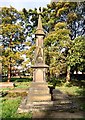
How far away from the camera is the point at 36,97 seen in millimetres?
11469

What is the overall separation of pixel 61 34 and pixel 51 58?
3.05m

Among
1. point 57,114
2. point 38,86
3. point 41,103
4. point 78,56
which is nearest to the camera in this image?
point 57,114

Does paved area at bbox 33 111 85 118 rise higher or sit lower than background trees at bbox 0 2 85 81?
lower

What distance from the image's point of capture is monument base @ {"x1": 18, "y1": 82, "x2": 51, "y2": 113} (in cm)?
1047

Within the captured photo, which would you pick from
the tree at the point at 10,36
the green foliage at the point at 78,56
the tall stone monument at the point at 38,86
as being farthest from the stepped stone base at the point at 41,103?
the tree at the point at 10,36

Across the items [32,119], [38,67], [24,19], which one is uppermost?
[24,19]

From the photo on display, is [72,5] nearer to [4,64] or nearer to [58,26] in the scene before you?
[58,26]

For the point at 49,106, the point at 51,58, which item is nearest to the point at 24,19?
the point at 51,58

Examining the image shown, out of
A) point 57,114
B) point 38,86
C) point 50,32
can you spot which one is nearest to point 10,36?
point 50,32

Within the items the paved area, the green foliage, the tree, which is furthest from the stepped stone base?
the tree

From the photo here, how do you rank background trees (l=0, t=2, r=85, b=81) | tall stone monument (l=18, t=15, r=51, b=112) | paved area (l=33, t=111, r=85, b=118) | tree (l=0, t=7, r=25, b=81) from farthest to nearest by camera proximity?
tree (l=0, t=7, r=25, b=81), background trees (l=0, t=2, r=85, b=81), tall stone monument (l=18, t=15, r=51, b=112), paved area (l=33, t=111, r=85, b=118)

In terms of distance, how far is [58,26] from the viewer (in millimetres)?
25672

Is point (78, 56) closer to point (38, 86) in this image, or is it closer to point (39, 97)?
point (38, 86)

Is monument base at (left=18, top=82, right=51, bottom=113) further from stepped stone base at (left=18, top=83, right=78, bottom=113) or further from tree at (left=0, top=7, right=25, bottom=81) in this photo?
tree at (left=0, top=7, right=25, bottom=81)
